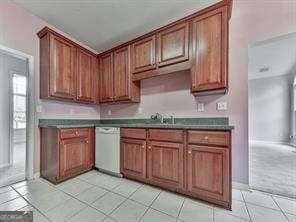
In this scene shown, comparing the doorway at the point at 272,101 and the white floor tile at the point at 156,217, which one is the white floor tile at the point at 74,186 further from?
the doorway at the point at 272,101

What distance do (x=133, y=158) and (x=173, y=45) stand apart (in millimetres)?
1856

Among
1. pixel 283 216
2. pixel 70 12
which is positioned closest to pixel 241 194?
pixel 283 216

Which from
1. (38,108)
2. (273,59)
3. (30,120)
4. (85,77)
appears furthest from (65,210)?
(273,59)

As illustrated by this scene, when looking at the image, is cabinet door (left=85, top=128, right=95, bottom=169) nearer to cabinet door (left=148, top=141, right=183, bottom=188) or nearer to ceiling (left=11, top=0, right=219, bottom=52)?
cabinet door (left=148, top=141, right=183, bottom=188)

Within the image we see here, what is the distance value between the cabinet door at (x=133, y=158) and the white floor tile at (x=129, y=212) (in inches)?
21.8

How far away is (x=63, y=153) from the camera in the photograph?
2457 millimetres

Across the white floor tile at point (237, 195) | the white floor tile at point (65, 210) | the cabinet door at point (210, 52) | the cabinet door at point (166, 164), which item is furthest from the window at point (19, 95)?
the white floor tile at point (237, 195)

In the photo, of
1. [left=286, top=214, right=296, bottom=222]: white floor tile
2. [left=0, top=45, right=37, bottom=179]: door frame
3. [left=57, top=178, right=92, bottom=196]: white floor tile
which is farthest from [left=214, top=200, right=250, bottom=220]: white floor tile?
[left=0, top=45, right=37, bottom=179]: door frame

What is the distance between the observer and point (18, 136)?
A: 5.38 meters

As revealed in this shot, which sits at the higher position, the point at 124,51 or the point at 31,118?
the point at 124,51

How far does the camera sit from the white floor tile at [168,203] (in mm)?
1690

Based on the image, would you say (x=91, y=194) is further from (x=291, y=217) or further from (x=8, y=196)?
(x=291, y=217)

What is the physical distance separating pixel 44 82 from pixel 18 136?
411 cm

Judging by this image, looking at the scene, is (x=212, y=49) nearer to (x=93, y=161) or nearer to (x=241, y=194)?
(x=241, y=194)
